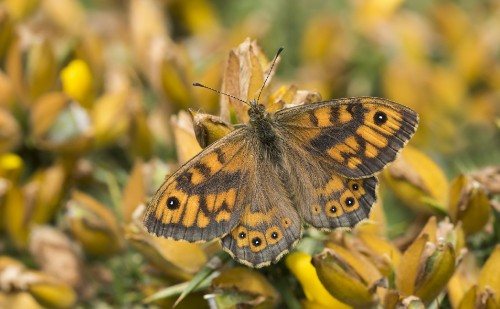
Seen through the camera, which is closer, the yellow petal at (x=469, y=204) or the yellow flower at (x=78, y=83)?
the yellow petal at (x=469, y=204)

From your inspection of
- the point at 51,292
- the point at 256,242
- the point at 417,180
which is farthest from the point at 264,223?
the point at 51,292

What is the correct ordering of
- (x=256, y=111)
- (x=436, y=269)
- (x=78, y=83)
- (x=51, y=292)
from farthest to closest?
(x=78, y=83) → (x=51, y=292) → (x=256, y=111) → (x=436, y=269)

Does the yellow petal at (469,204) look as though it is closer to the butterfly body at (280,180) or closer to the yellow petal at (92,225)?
the butterfly body at (280,180)

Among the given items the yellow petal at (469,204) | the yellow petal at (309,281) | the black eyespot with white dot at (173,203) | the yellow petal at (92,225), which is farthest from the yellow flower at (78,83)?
the yellow petal at (469,204)

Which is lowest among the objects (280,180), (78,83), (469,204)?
(469,204)

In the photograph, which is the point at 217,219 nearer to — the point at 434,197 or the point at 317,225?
the point at 317,225

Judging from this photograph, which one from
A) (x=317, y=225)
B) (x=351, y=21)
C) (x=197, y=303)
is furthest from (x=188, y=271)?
(x=351, y=21)

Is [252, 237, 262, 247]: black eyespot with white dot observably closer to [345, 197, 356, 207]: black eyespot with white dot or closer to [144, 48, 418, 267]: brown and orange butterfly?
[144, 48, 418, 267]: brown and orange butterfly

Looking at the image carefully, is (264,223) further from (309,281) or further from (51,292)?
(51,292)
